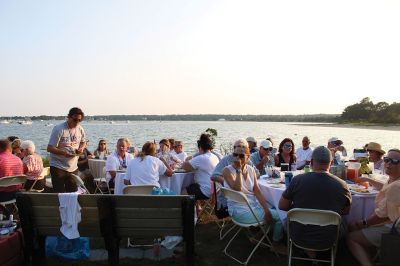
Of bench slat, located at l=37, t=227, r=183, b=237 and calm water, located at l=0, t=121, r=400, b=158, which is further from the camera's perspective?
calm water, located at l=0, t=121, r=400, b=158

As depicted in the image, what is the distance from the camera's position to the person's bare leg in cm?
362

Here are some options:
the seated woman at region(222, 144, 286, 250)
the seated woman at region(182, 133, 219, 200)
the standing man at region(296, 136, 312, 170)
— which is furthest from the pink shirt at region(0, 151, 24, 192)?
the standing man at region(296, 136, 312, 170)

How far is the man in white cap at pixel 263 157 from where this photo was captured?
6488 mm

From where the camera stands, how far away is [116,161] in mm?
6746

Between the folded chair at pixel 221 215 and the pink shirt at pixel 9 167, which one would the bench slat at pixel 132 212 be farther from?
the pink shirt at pixel 9 167

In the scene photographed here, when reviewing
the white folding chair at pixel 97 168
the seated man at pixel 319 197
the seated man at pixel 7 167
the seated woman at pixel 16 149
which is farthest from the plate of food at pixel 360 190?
the seated woman at pixel 16 149

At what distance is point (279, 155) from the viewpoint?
690cm

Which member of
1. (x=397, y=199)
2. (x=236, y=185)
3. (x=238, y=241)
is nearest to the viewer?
(x=397, y=199)

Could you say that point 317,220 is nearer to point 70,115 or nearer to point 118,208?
point 118,208

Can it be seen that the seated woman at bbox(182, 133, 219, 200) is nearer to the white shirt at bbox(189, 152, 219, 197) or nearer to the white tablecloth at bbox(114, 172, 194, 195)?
the white shirt at bbox(189, 152, 219, 197)

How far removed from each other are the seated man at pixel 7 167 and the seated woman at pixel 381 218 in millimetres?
5026

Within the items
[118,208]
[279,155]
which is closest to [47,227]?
[118,208]

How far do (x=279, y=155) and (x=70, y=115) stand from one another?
392 cm

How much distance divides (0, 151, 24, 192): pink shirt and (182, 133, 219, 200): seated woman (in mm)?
2794
